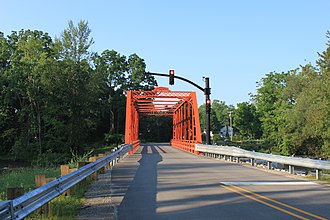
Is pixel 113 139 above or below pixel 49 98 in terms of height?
below

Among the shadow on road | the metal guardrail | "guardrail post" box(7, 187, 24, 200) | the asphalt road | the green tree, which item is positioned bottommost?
the shadow on road

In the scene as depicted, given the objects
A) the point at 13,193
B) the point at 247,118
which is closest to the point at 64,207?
the point at 13,193

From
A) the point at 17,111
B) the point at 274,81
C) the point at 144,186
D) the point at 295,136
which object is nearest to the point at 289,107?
the point at 295,136

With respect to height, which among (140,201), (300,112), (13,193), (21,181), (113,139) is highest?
(300,112)

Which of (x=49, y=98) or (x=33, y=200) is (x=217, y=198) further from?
(x=49, y=98)

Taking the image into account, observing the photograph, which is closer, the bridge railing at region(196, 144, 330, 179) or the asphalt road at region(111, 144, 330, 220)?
the asphalt road at region(111, 144, 330, 220)

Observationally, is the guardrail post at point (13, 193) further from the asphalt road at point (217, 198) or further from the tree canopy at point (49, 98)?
the tree canopy at point (49, 98)

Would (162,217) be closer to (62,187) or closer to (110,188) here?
(62,187)

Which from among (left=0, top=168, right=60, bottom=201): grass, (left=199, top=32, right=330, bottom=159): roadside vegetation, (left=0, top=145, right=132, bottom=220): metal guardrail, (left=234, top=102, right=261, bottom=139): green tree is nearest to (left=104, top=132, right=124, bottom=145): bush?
(left=199, top=32, right=330, bottom=159): roadside vegetation

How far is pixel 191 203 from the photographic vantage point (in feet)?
27.1

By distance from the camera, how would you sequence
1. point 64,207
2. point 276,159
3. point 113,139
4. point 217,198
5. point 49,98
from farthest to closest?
point 113,139 → point 49,98 → point 276,159 → point 217,198 → point 64,207

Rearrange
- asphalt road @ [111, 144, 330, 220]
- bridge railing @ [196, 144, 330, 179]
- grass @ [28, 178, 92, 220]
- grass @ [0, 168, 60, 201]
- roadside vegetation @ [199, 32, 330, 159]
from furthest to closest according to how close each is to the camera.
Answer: roadside vegetation @ [199, 32, 330, 159] → bridge railing @ [196, 144, 330, 179] → grass @ [0, 168, 60, 201] → asphalt road @ [111, 144, 330, 220] → grass @ [28, 178, 92, 220]

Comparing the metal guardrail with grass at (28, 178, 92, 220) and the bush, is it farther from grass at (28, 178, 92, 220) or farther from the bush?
the bush

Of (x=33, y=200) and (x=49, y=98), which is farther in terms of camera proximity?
(x=49, y=98)
